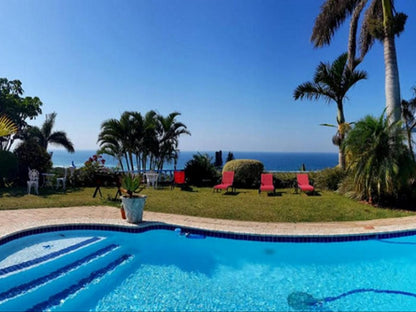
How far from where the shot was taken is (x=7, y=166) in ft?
39.8

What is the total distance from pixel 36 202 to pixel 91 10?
7163 millimetres

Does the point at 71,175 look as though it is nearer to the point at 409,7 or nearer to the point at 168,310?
the point at 168,310

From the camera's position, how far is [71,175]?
42.3 ft

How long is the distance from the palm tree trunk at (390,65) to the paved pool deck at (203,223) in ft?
12.0

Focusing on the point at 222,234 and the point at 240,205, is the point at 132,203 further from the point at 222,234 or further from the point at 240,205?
the point at 240,205

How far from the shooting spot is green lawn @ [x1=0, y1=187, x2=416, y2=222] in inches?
279

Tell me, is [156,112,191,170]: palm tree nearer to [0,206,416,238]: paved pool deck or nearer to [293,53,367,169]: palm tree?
[293,53,367,169]: palm tree

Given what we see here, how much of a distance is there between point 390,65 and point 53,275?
10.3m

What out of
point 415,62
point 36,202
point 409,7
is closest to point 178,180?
point 36,202

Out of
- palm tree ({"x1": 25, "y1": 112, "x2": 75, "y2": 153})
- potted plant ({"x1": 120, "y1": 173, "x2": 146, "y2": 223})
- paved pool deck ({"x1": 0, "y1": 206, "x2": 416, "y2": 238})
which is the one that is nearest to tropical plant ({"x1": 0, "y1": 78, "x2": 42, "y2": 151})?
palm tree ({"x1": 25, "y1": 112, "x2": 75, "y2": 153})

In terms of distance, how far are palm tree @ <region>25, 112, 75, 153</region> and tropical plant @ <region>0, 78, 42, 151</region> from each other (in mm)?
1134

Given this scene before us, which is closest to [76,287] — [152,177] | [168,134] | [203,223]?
[203,223]

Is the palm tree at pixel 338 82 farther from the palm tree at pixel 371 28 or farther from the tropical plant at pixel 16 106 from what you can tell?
the tropical plant at pixel 16 106

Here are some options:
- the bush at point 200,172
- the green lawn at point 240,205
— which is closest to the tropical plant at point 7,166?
the green lawn at point 240,205
